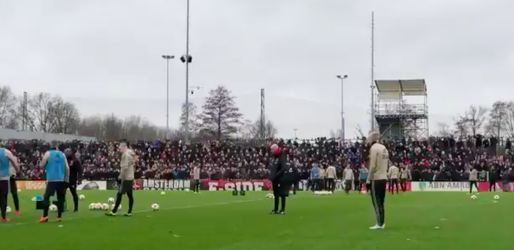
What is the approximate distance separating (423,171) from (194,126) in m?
52.9

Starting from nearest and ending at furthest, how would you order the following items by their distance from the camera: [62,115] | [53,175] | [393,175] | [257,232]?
[257,232] < [53,175] < [393,175] < [62,115]

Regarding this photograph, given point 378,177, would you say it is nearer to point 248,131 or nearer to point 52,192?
point 52,192

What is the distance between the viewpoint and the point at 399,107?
62250 millimetres

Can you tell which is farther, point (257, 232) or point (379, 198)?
point (379, 198)

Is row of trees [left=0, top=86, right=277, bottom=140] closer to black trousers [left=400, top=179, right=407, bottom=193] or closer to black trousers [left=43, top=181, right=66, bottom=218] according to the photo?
black trousers [left=400, top=179, right=407, bottom=193]

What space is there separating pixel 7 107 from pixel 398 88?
6728cm

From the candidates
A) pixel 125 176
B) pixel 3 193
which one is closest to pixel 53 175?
pixel 3 193

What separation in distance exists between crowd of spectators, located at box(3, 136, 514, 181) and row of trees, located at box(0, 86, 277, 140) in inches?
1145

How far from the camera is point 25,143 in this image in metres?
57.3

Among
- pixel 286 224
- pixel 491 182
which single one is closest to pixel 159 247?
pixel 286 224

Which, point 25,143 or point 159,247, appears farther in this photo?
point 25,143

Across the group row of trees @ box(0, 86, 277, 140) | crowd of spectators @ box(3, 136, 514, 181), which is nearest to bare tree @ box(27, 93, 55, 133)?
row of trees @ box(0, 86, 277, 140)

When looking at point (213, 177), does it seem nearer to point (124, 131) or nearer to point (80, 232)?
point (80, 232)

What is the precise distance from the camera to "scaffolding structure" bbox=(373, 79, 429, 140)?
61875mm
